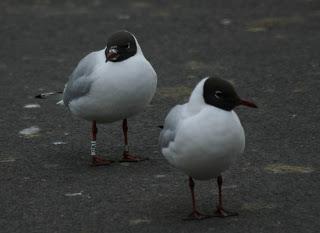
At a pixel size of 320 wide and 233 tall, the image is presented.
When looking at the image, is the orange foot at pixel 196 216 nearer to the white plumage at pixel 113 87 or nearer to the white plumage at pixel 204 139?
the white plumage at pixel 204 139

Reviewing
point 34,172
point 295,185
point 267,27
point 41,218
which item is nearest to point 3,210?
point 41,218

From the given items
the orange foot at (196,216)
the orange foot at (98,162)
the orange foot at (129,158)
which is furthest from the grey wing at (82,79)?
the orange foot at (196,216)

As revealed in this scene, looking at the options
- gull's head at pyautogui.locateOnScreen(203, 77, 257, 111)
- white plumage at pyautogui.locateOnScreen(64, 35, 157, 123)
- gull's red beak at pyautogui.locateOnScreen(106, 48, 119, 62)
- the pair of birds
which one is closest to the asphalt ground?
the pair of birds

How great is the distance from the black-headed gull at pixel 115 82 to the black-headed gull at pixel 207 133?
3.14ft

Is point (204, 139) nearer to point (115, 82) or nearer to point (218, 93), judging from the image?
point (218, 93)

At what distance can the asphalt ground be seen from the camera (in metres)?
5.73

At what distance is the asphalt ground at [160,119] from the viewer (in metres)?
5.73

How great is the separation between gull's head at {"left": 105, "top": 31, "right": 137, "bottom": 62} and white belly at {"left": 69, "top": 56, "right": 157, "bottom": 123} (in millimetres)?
67

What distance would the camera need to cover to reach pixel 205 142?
5305mm

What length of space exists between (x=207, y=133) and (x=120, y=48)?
1518 mm

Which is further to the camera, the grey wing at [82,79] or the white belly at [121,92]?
the grey wing at [82,79]

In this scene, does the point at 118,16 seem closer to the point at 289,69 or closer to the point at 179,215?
the point at 289,69

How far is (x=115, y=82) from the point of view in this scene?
253 inches

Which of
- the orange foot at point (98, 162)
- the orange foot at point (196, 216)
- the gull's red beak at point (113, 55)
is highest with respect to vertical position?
the gull's red beak at point (113, 55)
